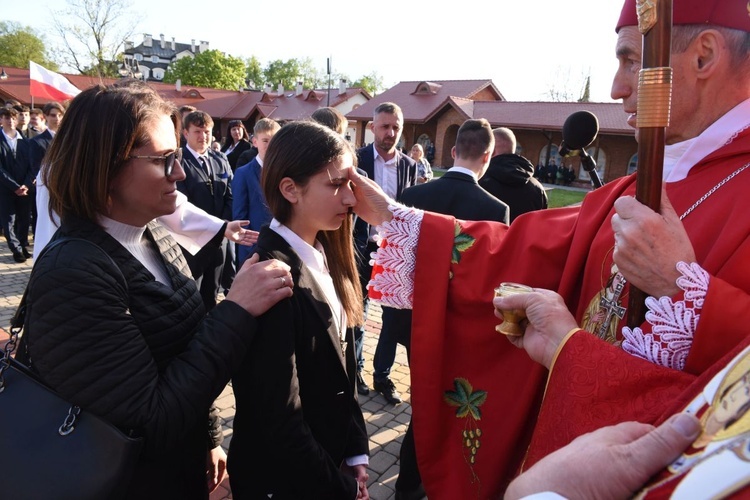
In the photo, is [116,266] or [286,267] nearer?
[116,266]

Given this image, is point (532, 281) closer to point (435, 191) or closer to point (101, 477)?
point (101, 477)

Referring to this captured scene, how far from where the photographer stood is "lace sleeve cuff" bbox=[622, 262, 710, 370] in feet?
3.46

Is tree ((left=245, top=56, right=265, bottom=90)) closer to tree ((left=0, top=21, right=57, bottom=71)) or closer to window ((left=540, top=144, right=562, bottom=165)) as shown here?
tree ((left=0, top=21, right=57, bottom=71))

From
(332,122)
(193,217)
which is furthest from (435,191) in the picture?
(193,217)

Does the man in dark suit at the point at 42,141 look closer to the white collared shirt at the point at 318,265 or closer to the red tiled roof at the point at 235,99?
the white collared shirt at the point at 318,265

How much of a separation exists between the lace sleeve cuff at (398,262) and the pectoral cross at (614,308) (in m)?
0.68

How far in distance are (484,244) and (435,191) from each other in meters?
1.79

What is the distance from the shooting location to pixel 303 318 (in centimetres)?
164

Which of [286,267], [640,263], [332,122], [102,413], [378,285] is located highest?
[332,122]

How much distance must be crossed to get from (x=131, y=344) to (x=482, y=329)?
3.68ft

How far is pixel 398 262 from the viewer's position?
6.13 feet

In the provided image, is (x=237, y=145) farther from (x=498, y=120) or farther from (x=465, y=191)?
(x=498, y=120)

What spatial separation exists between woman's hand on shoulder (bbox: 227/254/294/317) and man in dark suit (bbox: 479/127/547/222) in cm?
325

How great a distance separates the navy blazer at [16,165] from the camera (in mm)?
7496
